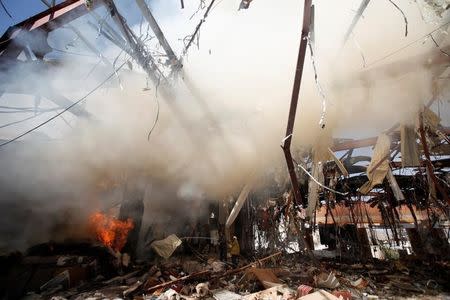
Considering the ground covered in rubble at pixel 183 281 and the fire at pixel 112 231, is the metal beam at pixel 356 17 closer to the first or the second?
the ground covered in rubble at pixel 183 281

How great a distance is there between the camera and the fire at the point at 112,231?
352 inches

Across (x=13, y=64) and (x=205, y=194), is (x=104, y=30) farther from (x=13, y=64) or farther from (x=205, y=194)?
(x=205, y=194)

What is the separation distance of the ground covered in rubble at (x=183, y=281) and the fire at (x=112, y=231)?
650 millimetres

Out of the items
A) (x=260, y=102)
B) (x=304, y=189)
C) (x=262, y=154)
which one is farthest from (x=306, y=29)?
(x=304, y=189)

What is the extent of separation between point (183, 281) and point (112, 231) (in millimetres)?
4200

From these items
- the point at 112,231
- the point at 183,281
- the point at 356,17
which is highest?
the point at 356,17

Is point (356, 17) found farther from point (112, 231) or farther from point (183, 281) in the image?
point (112, 231)

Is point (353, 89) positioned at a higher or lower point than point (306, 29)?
higher

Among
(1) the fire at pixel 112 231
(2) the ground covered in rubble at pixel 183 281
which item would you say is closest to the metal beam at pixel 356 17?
(2) the ground covered in rubble at pixel 183 281

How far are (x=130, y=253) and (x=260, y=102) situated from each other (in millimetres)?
7332

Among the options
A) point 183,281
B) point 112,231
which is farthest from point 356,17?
point 112,231

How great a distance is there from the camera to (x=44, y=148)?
8516mm

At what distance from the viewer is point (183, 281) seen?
6.31 meters

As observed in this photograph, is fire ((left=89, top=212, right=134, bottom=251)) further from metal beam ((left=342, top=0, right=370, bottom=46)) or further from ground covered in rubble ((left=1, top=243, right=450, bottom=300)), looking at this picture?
metal beam ((left=342, top=0, right=370, bottom=46))
